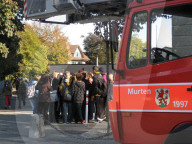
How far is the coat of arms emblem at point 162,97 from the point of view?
506 cm

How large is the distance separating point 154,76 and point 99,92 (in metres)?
7.69

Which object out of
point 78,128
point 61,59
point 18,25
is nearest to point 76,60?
point 61,59

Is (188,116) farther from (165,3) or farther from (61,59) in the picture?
(61,59)

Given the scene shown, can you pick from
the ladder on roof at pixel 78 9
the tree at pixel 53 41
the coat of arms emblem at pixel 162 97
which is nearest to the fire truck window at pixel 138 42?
the coat of arms emblem at pixel 162 97

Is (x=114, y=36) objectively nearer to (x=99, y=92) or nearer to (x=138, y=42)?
(x=138, y=42)

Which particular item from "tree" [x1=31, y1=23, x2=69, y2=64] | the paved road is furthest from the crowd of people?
"tree" [x1=31, y1=23, x2=69, y2=64]

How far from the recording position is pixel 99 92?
1284 centimetres

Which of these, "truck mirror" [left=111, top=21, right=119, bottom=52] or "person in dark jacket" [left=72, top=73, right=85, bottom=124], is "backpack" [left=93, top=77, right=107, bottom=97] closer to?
"person in dark jacket" [left=72, top=73, right=85, bottom=124]

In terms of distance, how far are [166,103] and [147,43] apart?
3.17 feet

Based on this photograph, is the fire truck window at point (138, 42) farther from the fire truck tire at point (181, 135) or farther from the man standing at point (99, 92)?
the man standing at point (99, 92)

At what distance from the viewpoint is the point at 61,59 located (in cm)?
5875

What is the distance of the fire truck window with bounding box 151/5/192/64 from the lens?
5.09 meters

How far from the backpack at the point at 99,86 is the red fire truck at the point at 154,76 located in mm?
6928

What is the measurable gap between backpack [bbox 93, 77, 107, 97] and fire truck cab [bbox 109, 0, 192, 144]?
693 cm
